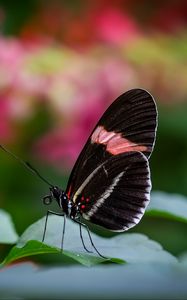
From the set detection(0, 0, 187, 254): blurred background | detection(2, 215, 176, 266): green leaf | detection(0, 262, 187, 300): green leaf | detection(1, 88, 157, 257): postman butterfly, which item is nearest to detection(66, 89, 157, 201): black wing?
detection(1, 88, 157, 257): postman butterfly

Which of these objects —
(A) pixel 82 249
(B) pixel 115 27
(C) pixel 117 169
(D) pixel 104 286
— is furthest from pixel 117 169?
(B) pixel 115 27

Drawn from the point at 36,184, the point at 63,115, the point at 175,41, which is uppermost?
the point at 175,41

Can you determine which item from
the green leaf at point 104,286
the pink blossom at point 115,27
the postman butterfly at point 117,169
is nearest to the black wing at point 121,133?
the postman butterfly at point 117,169

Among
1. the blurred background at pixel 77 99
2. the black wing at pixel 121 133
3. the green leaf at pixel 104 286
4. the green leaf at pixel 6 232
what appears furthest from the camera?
the blurred background at pixel 77 99

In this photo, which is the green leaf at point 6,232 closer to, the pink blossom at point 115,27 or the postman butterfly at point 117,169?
the postman butterfly at point 117,169

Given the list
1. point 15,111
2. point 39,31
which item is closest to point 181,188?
point 15,111

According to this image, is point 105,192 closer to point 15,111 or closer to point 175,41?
point 15,111

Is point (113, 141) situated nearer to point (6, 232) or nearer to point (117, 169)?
point (117, 169)

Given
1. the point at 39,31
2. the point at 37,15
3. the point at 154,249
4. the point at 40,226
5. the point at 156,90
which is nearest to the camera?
the point at 154,249
